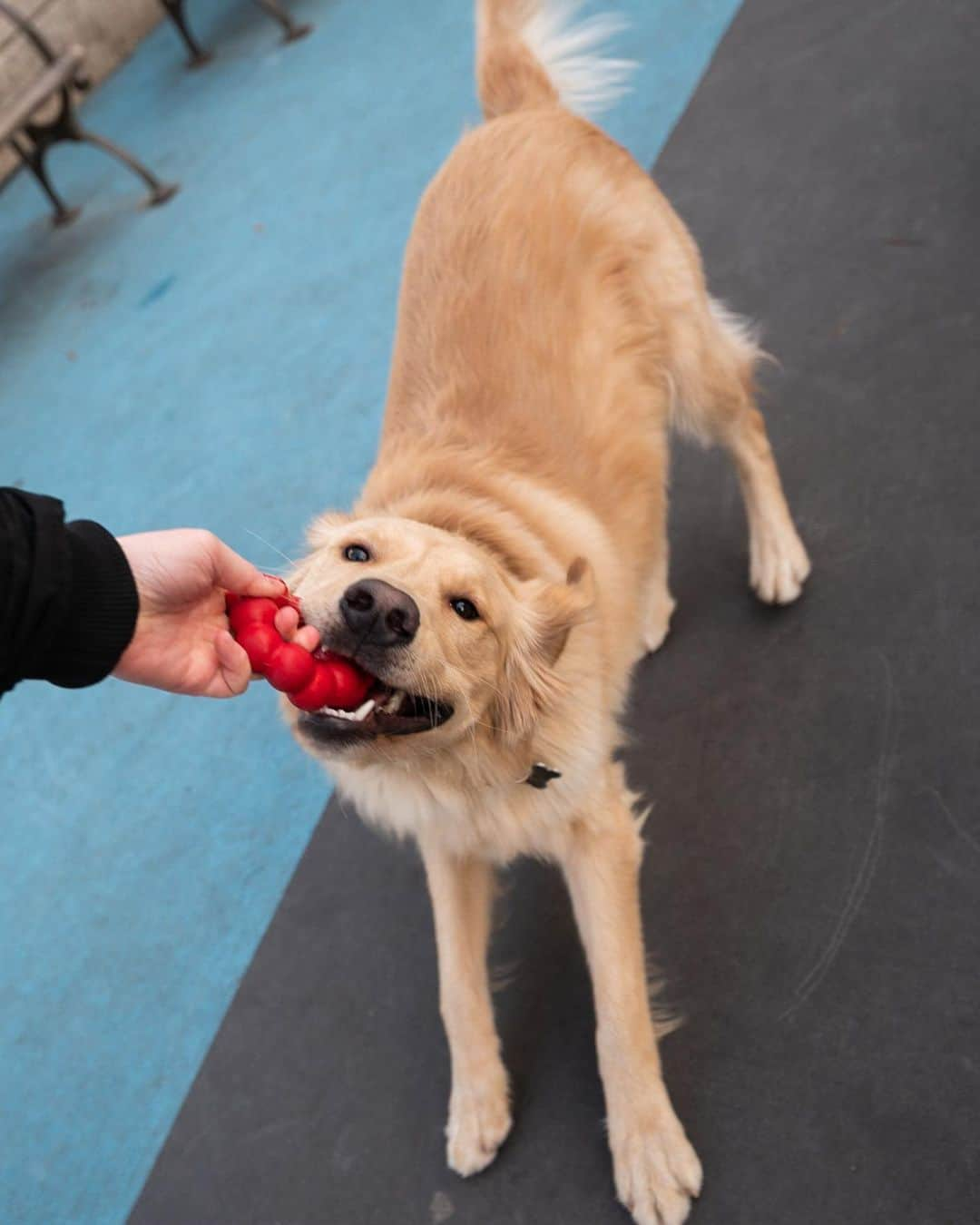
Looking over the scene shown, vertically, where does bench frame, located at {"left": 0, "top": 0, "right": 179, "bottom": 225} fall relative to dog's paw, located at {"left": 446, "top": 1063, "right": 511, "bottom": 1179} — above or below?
above

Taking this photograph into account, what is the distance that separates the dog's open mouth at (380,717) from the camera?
1316 millimetres

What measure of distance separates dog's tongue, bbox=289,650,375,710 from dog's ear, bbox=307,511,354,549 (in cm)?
29

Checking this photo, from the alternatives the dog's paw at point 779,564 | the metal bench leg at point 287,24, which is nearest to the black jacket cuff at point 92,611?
the dog's paw at point 779,564

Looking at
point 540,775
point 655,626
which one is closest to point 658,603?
point 655,626

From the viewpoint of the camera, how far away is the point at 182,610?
139 cm

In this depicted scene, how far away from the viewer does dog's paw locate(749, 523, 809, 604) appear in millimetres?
2072

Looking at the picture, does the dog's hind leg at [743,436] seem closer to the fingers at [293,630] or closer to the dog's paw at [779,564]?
the dog's paw at [779,564]

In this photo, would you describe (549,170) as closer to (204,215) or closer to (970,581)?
(970,581)

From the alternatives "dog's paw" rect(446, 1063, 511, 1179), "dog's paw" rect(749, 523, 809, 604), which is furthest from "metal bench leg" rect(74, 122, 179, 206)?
"dog's paw" rect(446, 1063, 511, 1179)

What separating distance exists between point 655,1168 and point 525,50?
222 cm

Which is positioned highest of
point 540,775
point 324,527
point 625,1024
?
point 324,527

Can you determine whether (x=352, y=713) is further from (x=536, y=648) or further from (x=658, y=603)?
(x=658, y=603)

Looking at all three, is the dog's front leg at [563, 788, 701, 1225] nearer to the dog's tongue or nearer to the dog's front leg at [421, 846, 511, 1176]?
the dog's front leg at [421, 846, 511, 1176]

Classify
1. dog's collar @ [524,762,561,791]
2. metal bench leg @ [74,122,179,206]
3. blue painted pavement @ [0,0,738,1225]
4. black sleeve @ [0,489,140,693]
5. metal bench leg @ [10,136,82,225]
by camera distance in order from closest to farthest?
black sleeve @ [0,489,140,693], dog's collar @ [524,762,561,791], blue painted pavement @ [0,0,738,1225], metal bench leg @ [74,122,179,206], metal bench leg @ [10,136,82,225]
